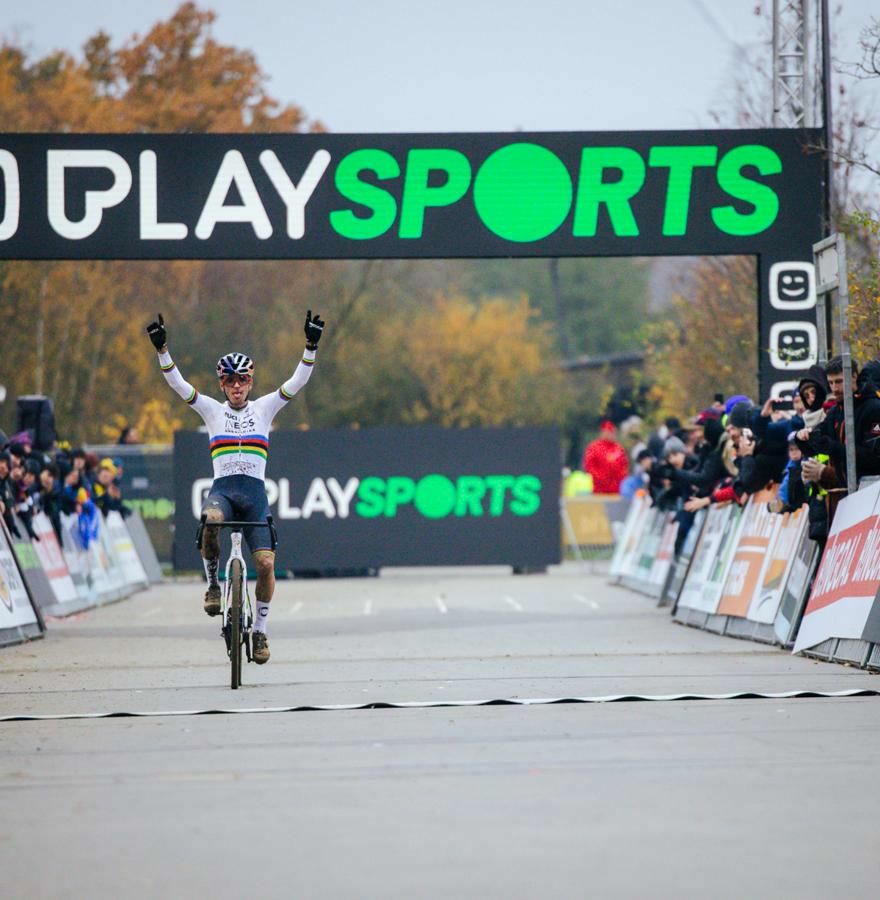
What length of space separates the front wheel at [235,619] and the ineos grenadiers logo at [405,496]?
20661 mm

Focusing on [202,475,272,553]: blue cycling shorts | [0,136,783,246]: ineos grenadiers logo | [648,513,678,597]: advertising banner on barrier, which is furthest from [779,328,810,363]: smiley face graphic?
[202,475,272,553]: blue cycling shorts

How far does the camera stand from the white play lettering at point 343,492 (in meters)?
32.9

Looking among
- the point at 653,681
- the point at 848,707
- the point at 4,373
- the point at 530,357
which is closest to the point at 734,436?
the point at 653,681

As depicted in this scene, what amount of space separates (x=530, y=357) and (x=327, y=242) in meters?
43.6

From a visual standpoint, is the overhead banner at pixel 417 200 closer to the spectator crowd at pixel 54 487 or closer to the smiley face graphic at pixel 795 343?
the smiley face graphic at pixel 795 343

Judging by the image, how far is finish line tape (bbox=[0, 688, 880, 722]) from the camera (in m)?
10.6

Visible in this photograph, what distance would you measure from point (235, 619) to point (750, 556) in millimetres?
6805

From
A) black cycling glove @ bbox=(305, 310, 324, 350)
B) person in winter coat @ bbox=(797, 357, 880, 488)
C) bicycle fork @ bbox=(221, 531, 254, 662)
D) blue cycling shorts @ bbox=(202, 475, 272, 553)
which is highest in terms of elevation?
black cycling glove @ bbox=(305, 310, 324, 350)

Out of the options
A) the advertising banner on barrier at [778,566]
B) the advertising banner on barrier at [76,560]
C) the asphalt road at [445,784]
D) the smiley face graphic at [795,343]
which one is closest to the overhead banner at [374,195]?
the smiley face graphic at [795,343]

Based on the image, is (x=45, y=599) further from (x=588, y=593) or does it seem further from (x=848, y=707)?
(x=848, y=707)

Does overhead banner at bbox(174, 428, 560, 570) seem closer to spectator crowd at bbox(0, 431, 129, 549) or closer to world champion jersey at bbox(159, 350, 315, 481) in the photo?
→ spectator crowd at bbox(0, 431, 129, 549)

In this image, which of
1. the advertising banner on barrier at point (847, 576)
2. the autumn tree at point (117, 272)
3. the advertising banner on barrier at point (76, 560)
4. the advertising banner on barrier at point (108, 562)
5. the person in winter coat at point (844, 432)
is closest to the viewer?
the advertising banner on barrier at point (847, 576)

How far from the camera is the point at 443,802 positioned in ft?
23.2

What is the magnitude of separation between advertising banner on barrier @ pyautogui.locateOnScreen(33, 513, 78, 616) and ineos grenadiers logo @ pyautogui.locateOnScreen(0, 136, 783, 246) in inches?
160
